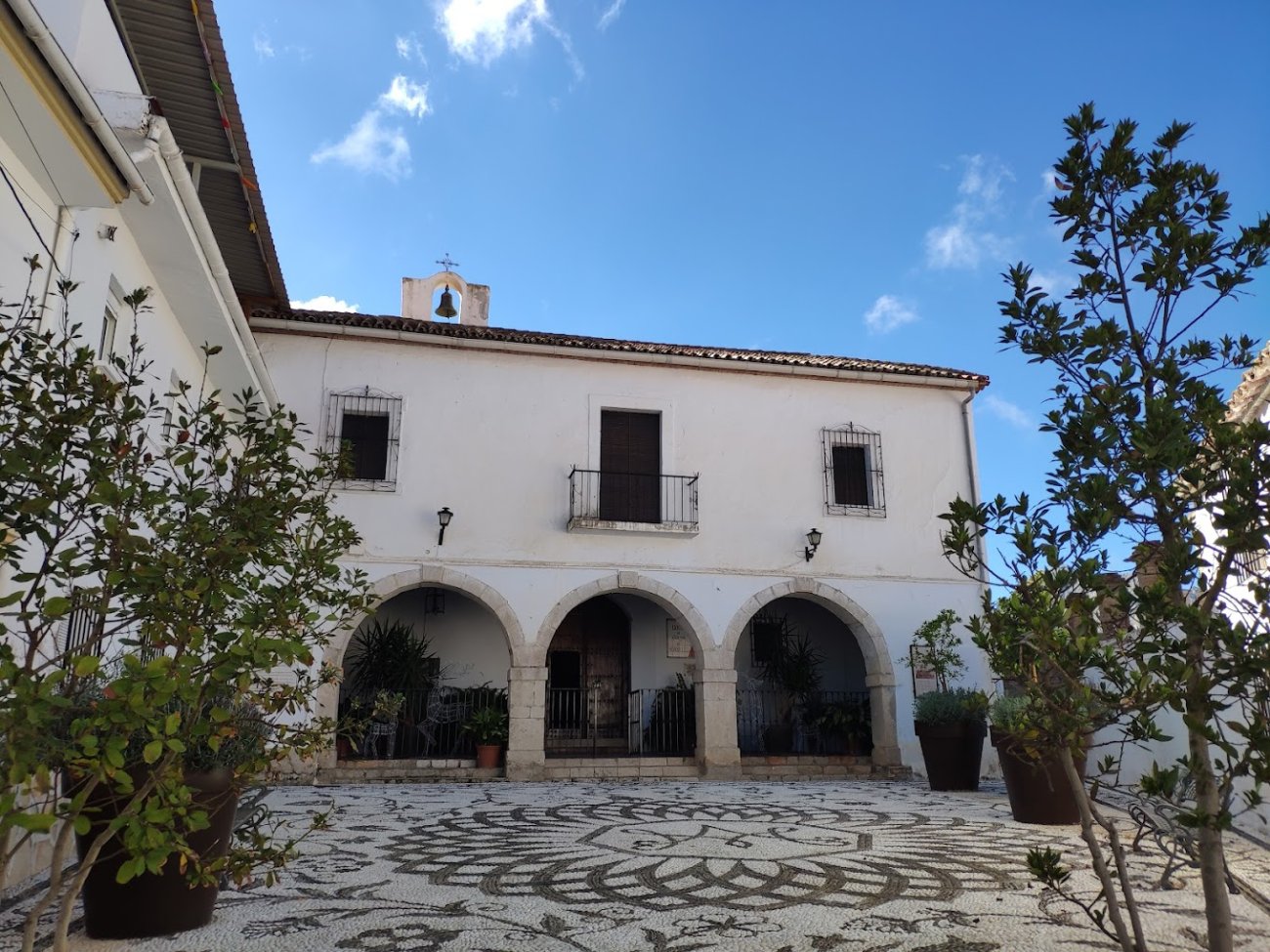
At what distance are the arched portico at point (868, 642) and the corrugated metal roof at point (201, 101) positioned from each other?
7.29 meters

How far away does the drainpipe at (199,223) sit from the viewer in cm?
553

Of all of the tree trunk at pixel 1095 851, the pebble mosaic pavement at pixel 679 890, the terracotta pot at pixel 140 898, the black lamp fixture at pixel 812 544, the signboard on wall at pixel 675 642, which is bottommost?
the pebble mosaic pavement at pixel 679 890

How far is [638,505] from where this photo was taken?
12.5 metres

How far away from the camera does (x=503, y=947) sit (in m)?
3.08

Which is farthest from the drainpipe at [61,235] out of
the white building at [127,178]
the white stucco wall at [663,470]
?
the white stucco wall at [663,470]

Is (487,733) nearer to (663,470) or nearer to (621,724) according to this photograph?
(621,724)

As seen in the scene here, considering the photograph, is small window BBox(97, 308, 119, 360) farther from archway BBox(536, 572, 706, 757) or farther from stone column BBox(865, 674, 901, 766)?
stone column BBox(865, 674, 901, 766)

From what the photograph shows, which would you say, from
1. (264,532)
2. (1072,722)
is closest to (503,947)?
(264,532)

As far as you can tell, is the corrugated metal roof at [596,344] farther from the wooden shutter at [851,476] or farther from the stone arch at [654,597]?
the stone arch at [654,597]

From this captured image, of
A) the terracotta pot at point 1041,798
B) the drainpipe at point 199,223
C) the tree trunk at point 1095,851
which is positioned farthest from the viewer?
the terracotta pot at point 1041,798

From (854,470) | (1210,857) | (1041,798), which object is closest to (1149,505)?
(1210,857)

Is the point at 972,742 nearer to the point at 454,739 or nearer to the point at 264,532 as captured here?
the point at 454,739

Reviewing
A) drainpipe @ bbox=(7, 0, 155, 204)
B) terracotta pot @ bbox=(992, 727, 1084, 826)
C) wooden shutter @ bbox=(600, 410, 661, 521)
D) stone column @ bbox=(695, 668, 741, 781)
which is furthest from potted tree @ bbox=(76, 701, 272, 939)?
wooden shutter @ bbox=(600, 410, 661, 521)

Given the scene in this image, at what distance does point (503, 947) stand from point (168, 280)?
617 cm
